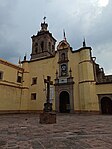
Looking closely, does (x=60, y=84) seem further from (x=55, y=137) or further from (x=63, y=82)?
(x=55, y=137)

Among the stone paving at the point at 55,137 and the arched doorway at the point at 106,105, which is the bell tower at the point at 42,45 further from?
the stone paving at the point at 55,137

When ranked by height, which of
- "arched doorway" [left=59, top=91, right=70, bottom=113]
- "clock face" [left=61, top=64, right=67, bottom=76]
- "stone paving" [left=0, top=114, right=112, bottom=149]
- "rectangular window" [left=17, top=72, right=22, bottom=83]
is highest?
"clock face" [left=61, top=64, right=67, bottom=76]

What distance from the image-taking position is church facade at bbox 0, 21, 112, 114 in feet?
55.4

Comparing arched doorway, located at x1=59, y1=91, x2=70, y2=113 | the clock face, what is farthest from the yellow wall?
arched doorway, located at x1=59, y1=91, x2=70, y2=113

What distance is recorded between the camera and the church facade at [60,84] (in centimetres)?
1689

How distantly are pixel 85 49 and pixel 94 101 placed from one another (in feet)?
24.5

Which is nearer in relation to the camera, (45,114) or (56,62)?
(45,114)

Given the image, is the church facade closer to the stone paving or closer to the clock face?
the clock face

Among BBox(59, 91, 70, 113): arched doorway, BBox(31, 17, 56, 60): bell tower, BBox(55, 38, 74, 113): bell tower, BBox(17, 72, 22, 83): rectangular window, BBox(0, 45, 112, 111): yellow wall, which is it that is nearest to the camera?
BBox(0, 45, 112, 111): yellow wall

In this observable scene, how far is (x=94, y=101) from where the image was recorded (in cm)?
1670

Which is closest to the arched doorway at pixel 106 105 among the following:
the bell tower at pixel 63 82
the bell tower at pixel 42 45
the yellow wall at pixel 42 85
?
the yellow wall at pixel 42 85

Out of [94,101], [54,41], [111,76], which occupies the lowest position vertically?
[94,101]

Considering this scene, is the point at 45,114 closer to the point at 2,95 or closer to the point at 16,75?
the point at 2,95

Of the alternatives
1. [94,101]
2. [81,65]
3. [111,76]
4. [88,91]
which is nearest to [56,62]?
[81,65]
